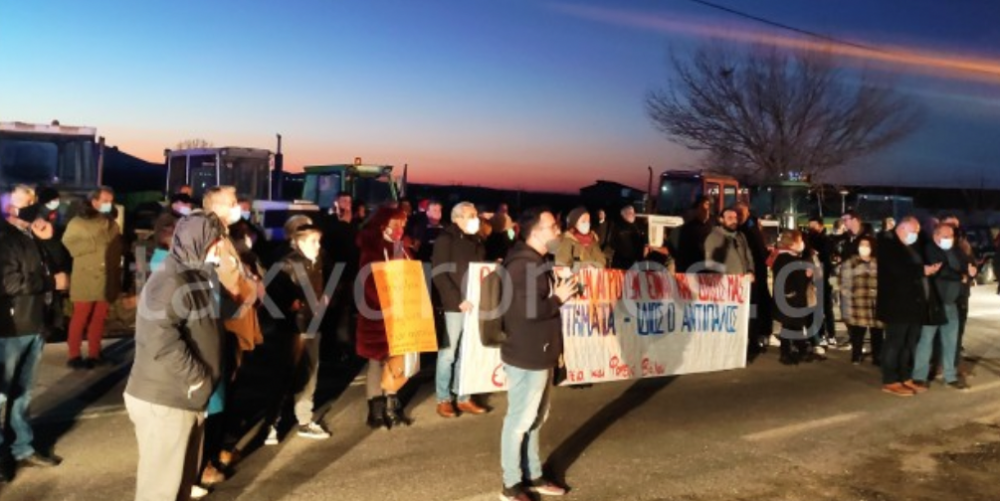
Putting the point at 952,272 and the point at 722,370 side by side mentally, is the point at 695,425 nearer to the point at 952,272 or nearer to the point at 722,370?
the point at 722,370

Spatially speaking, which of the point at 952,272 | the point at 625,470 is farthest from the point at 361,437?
the point at 952,272

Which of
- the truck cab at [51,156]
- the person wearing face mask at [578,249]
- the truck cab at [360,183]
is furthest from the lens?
the truck cab at [360,183]

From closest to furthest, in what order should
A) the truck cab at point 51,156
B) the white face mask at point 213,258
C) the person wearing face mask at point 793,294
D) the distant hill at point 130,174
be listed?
the white face mask at point 213,258 < the person wearing face mask at point 793,294 < the truck cab at point 51,156 < the distant hill at point 130,174

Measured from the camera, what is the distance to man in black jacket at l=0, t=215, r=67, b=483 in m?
6.35

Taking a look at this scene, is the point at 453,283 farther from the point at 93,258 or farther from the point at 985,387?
the point at 985,387

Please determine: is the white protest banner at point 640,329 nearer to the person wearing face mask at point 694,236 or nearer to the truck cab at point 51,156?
the person wearing face mask at point 694,236

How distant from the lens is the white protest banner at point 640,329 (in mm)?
8453

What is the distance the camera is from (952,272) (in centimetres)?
1025

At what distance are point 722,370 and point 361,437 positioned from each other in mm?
5087

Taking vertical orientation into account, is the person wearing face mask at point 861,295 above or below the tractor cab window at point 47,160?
below

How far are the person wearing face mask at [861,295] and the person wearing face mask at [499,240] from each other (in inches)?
179

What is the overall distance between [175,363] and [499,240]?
239 inches

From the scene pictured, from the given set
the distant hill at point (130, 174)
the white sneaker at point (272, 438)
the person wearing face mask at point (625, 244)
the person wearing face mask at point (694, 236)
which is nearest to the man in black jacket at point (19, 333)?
the white sneaker at point (272, 438)

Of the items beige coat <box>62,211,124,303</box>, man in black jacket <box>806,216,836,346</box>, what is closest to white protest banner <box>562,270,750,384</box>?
man in black jacket <box>806,216,836,346</box>
